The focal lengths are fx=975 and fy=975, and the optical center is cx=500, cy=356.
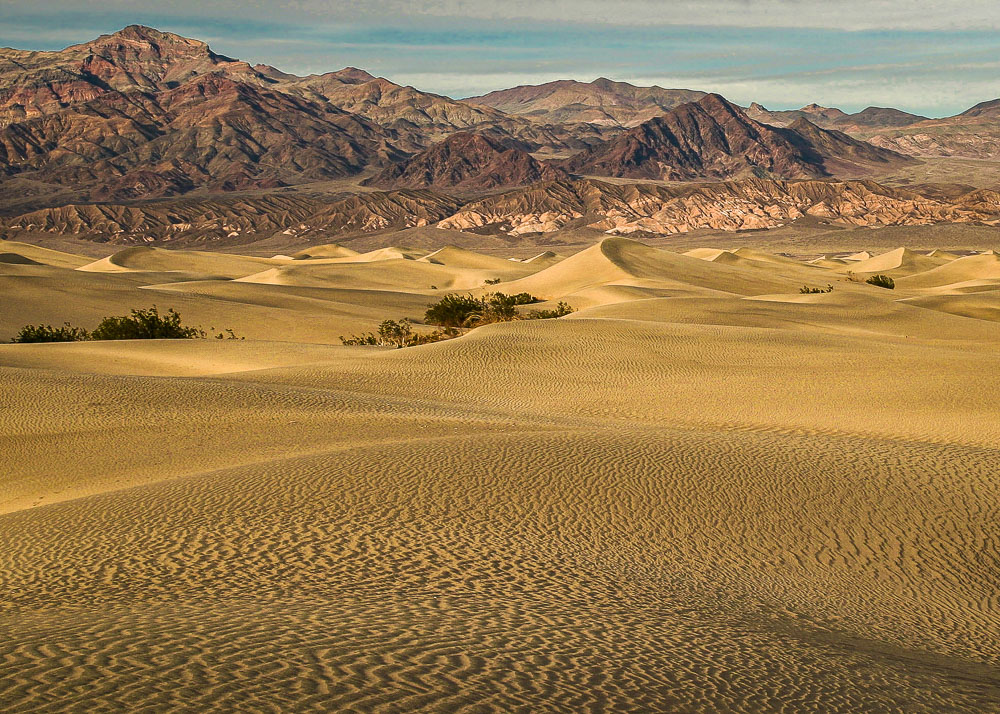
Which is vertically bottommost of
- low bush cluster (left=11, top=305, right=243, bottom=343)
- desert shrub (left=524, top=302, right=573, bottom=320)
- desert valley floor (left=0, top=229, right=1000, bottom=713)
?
desert shrub (left=524, top=302, right=573, bottom=320)

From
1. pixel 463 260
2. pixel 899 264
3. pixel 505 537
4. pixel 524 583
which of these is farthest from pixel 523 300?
pixel 899 264

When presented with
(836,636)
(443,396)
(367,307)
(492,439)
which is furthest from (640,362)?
(367,307)

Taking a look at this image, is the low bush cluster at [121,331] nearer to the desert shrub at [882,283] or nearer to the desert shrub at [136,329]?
the desert shrub at [136,329]

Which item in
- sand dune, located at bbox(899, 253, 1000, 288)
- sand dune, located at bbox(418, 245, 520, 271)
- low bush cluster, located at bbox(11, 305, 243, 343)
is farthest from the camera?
sand dune, located at bbox(418, 245, 520, 271)

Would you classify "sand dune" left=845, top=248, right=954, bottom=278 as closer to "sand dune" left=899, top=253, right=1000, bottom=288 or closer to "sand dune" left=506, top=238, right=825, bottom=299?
"sand dune" left=899, top=253, right=1000, bottom=288

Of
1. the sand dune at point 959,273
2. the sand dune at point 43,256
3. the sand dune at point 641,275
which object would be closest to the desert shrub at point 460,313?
the sand dune at point 641,275

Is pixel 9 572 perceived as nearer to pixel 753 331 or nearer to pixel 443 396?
pixel 443 396

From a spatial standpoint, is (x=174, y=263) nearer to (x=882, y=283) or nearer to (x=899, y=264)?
(x=882, y=283)

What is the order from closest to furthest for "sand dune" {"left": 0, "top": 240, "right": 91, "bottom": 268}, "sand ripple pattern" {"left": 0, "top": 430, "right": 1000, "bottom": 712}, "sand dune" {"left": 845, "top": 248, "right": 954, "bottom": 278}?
"sand ripple pattern" {"left": 0, "top": 430, "right": 1000, "bottom": 712}, "sand dune" {"left": 845, "top": 248, "right": 954, "bottom": 278}, "sand dune" {"left": 0, "top": 240, "right": 91, "bottom": 268}

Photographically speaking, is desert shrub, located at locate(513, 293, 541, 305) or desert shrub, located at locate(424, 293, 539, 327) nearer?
desert shrub, located at locate(424, 293, 539, 327)

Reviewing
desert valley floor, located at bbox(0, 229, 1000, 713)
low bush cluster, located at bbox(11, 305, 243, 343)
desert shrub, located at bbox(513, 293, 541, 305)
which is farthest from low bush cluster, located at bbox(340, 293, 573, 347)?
desert valley floor, located at bbox(0, 229, 1000, 713)

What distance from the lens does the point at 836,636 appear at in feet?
16.7

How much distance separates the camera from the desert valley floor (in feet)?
12.3

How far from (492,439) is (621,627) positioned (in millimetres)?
5339
